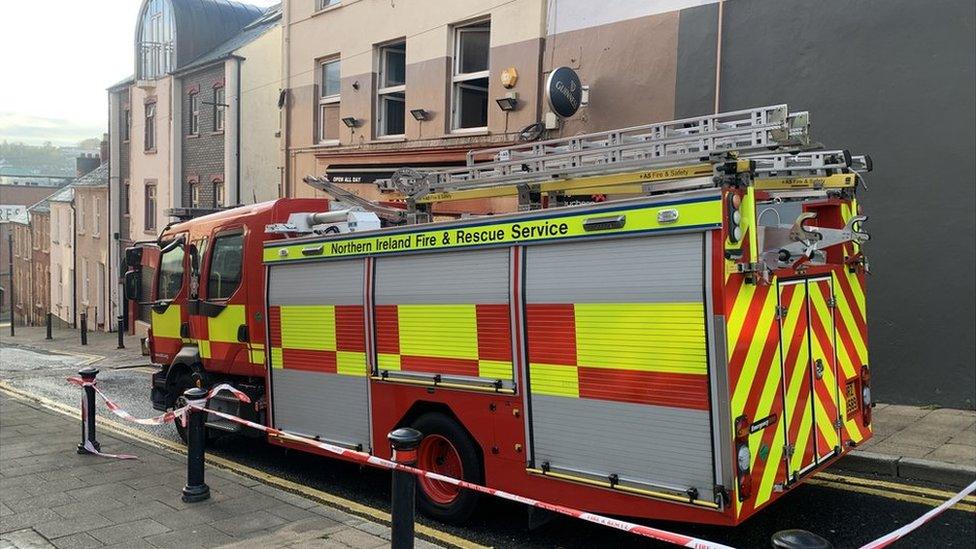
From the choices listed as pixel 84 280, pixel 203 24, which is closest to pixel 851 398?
pixel 203 24

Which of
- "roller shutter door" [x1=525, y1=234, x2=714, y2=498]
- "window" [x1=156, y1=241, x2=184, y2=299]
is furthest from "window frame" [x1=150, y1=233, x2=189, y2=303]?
"roller shutter door" [x1=525, y1=234, x2=714, y2=498]

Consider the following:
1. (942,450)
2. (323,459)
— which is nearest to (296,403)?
(323,459)

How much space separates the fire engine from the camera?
4.11 m

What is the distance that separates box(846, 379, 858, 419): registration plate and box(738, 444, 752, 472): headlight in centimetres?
162

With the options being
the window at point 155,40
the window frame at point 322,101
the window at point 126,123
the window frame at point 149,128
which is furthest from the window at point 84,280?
the window frame at point 322,101

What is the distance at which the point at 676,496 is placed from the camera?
13.7ft

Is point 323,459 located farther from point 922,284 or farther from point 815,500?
point 922,284

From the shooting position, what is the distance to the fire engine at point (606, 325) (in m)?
4.11

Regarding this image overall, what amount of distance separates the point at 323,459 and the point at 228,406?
3.73ft

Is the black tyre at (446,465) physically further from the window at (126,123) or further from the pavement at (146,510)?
the window at (126,123)

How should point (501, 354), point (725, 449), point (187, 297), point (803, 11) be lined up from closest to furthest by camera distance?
point (725, 449)
point (501, 354)
point (187, 297)
point (803, 11)

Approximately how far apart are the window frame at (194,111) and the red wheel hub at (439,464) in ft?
75.1

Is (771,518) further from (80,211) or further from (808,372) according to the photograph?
(80,211)

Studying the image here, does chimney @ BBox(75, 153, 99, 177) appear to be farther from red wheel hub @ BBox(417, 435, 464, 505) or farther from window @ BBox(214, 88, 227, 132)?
red wheel hub @ BBox(417, 435, 464, 505)
